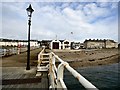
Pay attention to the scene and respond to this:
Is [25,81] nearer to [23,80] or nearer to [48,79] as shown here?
[23,80]

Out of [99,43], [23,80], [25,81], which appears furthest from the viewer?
[99,43]

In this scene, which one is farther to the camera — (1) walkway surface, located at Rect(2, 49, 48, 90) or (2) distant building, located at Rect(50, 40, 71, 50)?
(2) distant building, located at Rect(50, 40, 71, 50)

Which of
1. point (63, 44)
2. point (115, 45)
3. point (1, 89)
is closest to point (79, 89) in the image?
point (1, 89)

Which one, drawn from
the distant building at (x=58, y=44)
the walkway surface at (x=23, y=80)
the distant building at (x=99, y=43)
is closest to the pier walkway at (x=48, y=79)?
the walkway surface at (x=23, y=80)

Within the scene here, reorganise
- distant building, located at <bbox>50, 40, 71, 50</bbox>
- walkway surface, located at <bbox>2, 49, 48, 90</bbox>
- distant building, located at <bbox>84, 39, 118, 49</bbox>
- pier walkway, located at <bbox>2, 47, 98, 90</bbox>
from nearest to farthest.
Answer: pier walkway, located at <bbox>2, 47, 98, 90</bbox>
walkway surface, located at <bbox>2, 49, 48, 90</bbox>
distant building, located at <bbox>50, 40, 71, 50</bbox>
distant building, located at <bbox>84, 39, 118, 49</bbox>

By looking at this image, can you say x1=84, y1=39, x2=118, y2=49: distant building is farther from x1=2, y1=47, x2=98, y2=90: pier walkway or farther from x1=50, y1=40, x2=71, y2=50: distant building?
x1=2, y1=47, x2=98, y2=90: pier walkway

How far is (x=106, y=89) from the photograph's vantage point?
10.8 m

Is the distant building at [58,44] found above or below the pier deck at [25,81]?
above

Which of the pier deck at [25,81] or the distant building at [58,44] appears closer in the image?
the pier deck at [25,81]

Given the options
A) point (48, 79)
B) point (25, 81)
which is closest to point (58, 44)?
point (48, 79)

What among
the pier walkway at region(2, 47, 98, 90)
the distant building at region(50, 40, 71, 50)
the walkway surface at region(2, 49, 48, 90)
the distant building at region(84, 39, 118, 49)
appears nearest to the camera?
the pier walkway at region(2, 47, 98, 90)

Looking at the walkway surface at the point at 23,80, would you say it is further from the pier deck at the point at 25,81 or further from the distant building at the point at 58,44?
the distant building at the point at 58,44

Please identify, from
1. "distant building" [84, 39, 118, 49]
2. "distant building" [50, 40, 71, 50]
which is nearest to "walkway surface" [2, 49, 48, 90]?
"distant building" [50, 40, 71, 50]

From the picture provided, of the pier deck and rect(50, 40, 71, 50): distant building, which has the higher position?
rect(50, 40, 71, 50): distant building
